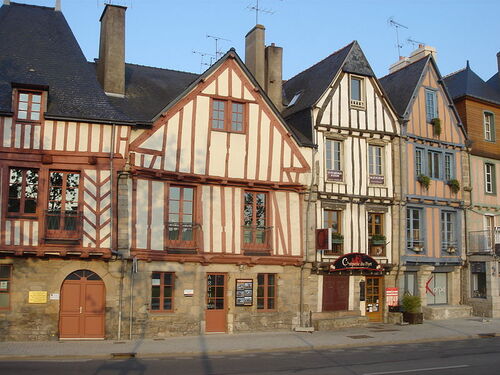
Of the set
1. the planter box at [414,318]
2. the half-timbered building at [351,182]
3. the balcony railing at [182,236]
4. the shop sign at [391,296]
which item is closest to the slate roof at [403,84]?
the half-timbered building at [351,182]

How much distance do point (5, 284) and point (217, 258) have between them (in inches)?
233

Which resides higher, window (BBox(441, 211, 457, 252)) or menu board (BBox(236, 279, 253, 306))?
window (BBox(441, 211, 457, 252))

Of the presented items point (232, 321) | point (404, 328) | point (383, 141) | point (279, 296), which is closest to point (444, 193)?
point (383, 141)

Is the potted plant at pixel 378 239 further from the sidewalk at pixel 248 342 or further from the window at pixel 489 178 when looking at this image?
the window at pixel 489 178

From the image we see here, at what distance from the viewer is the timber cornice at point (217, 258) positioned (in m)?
16.5

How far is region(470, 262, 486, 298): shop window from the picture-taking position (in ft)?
73.9

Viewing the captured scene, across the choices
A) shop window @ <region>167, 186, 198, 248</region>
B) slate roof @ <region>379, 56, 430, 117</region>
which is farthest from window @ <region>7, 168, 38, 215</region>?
slate roof @ <region>379, 56, 430, 117</region>

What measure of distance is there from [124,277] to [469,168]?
578 inches

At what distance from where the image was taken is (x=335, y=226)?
2017 cm

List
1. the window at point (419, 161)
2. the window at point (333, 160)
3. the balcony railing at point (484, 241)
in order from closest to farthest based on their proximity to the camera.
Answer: the window at point (333, 160), the window at point (419, 161), the balcony railing at point (484, 241)

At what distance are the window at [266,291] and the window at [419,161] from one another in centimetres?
743

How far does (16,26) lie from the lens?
1850 cm

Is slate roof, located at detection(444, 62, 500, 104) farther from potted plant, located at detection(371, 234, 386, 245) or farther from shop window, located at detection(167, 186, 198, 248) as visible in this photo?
shop window, located at detection(167, 186, 198, 248)

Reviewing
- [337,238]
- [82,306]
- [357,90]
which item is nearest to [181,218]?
[82,306]
